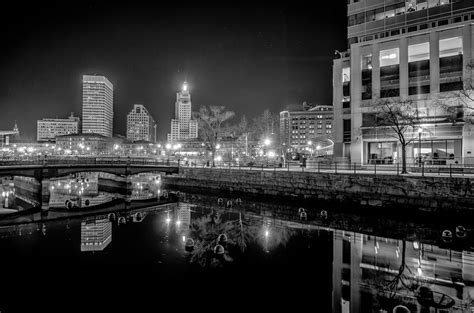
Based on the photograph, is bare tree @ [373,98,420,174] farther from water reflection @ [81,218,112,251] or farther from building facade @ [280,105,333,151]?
building facade @ [280,105,333,151]

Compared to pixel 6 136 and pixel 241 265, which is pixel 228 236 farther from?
pixel 6 136

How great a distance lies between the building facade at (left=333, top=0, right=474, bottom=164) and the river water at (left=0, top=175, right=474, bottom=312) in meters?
18.8

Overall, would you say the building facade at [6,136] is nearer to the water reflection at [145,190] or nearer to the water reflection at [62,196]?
the water reflection at [62,196]

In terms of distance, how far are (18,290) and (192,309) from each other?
Result: 8.01 m

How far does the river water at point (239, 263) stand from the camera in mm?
11711

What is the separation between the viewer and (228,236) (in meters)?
20.7

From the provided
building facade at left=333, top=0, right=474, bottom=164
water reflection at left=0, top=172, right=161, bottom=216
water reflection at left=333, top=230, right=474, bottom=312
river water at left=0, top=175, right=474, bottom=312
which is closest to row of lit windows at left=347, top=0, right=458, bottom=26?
building facade at left=333, top=0, right=474, bottom=164

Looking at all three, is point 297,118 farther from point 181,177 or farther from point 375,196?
point 375,196

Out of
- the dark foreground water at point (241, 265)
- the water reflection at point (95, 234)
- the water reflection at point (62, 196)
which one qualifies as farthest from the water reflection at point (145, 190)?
the dark foreground water at point (241, 265)

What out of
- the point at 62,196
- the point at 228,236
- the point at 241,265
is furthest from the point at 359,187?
the point at 62,196

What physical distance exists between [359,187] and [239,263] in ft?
59.0

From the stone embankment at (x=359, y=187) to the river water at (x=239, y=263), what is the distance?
94.6 inches

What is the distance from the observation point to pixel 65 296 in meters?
12.3

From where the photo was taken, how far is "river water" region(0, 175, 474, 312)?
11711 millimetres
